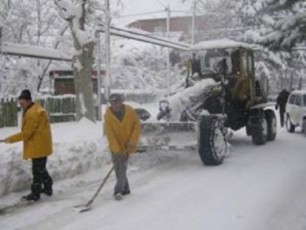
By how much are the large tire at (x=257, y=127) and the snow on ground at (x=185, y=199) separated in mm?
3129

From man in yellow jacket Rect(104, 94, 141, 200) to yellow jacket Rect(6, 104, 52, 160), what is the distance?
1035mm

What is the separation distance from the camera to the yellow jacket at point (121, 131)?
10.1 metres

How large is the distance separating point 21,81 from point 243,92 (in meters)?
19.3

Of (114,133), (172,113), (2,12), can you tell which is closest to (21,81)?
(2,12)

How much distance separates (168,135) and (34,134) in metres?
4.87

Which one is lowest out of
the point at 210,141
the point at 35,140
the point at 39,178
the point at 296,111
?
the point at 39,178

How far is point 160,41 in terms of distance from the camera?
97.0 feet

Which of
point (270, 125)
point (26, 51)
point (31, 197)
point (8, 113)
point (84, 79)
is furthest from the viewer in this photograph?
point (8, 113)

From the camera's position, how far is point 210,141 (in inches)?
538

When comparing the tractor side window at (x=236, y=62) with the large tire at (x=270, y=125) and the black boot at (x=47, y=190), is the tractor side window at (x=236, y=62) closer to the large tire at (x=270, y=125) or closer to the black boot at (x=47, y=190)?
the large tire at (x=270, y=125)

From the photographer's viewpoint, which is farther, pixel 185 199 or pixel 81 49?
pixel 81 49

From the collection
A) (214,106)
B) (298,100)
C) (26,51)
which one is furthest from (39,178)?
(26,51)

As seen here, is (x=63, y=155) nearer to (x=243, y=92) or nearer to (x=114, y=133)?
(x=114, y=133)

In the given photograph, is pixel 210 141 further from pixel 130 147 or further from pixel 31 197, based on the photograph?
pixel 31 197
